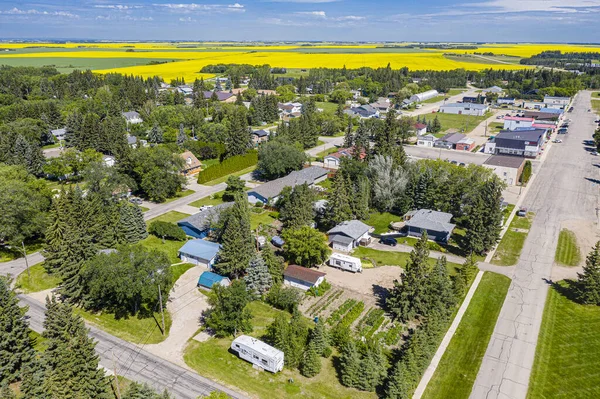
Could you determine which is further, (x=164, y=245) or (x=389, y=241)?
(x=389, y=241)

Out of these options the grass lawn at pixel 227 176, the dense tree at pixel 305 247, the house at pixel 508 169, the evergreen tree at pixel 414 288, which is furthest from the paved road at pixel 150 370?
the house at pixel 508 169

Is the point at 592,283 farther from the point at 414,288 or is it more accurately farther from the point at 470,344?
the point at 414,288

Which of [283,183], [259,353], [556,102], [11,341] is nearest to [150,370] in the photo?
[259,353]

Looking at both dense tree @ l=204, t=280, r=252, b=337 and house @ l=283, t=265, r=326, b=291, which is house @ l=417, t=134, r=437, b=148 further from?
dense tree @ l=204, t=280, r=252, b=337

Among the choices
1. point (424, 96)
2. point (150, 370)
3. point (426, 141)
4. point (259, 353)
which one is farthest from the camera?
point (424, 96)

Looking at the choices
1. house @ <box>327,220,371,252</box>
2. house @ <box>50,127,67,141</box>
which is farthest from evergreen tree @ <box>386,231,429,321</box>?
house @ <box>50,127,67,141</box>

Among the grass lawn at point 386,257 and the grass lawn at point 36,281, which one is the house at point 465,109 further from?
the grass lawn at point 36,281

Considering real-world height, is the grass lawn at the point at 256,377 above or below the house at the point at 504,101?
below
